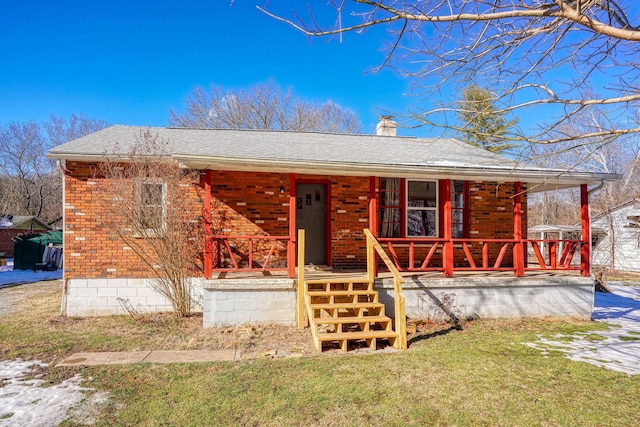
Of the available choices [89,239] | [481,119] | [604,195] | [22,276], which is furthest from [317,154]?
[604,195]

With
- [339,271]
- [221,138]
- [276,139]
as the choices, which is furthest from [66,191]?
[339,271]

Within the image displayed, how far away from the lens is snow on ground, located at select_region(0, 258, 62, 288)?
45.8ft

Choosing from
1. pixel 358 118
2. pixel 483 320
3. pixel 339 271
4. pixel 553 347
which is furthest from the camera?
pixel 358 118

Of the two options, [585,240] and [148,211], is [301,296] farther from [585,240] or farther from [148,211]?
[585,240]

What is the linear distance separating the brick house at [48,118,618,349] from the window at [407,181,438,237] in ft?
0.08

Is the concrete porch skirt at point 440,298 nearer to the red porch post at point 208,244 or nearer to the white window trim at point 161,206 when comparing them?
the red porch post at point 208,244

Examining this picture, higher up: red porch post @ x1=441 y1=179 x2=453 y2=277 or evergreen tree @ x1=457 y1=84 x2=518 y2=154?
evergreen tree @ x1=457 y1=84 x2=518 y2=154

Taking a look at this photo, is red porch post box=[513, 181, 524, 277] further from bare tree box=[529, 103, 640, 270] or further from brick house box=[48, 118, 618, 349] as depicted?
bare tree box=[529, 103, 640, 270]

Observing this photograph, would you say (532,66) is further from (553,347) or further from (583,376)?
(553,347)

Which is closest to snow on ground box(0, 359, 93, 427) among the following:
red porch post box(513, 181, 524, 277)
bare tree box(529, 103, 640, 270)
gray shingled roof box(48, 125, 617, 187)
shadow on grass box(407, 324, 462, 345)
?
gray shingled roof box(48, 125, 617, 187)

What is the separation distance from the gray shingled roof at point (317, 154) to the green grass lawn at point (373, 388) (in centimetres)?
289

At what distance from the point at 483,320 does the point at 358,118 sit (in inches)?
893

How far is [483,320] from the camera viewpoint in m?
7.64

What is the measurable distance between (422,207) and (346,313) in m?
3.68
